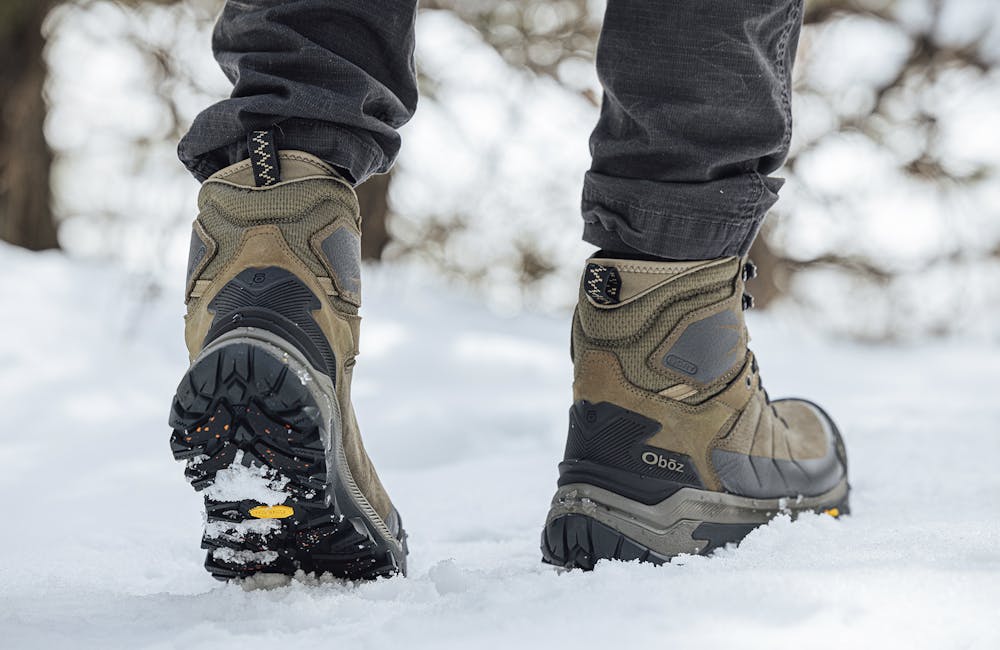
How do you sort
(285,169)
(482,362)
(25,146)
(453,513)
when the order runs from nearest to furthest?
1. (285,169)
2. (453,513)
3. (482,362)
4. (25,146)

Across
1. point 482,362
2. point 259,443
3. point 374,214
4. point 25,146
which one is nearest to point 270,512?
point 259,443

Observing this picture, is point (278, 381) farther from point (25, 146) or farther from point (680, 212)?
point (25, 146)

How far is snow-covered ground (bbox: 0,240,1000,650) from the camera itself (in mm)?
610

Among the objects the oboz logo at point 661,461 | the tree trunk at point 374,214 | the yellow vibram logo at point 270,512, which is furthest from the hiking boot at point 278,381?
the tree trunk at point 374,214

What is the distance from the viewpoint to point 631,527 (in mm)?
918

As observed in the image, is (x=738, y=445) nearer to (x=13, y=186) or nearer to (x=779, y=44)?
(x=779, y=44)

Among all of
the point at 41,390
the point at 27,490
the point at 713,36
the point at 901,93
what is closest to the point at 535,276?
the point at 901,93

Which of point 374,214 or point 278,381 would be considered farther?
point 374,214

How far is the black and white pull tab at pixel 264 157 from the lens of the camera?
0.84 meters

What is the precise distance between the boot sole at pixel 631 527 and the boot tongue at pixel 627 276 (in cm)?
21

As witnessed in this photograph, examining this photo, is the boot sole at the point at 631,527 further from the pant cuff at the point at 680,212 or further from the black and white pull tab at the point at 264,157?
the black and white pull tab at the point at 264,157

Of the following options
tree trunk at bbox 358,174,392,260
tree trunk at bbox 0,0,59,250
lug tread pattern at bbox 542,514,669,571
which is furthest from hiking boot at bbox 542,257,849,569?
tree trunk at bbox 0,0,59,250

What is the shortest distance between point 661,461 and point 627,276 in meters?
0.21

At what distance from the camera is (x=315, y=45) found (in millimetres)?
846
